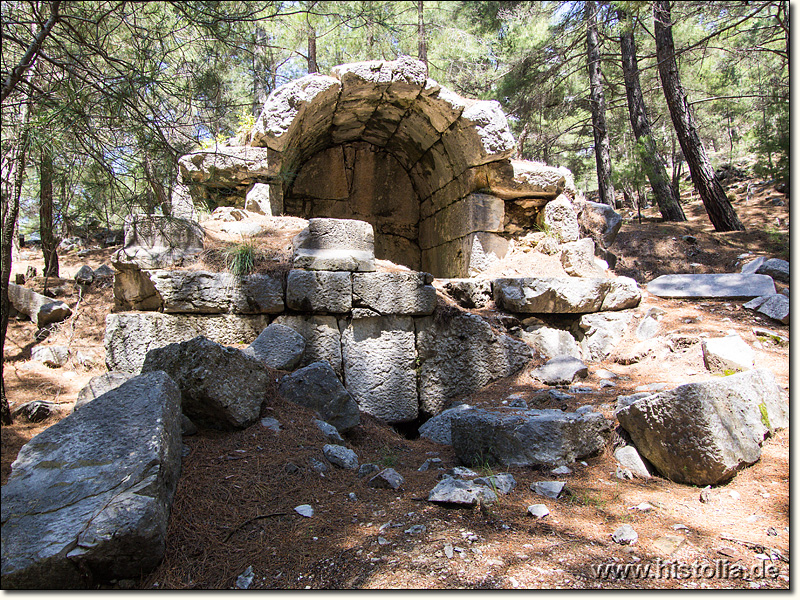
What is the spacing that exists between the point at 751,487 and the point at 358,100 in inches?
239

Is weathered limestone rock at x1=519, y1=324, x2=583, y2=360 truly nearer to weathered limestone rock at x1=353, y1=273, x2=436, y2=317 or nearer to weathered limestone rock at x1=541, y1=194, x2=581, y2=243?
weathered limestone rock at x1=353, y1=273, x2=436, y2=317

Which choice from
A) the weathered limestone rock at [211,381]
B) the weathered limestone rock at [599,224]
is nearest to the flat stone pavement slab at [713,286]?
the weathered limestone rock at [599,224]

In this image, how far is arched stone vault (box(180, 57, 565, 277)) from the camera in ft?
18.6

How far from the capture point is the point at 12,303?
7012 mm

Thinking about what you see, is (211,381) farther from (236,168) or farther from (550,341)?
(550,341)

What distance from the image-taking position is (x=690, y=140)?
28.4 feet

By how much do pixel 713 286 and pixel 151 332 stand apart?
6284 mm

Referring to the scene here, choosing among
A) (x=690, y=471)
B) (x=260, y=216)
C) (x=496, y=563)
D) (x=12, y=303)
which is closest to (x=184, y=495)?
(x=496, y=563)

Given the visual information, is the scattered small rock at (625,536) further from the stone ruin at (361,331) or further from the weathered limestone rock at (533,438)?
the weathered limestone rock at (533,438)

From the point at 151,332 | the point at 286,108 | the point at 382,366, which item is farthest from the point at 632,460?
the point at 286,108

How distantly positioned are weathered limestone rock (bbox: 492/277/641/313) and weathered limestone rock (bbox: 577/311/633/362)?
0.13 metres

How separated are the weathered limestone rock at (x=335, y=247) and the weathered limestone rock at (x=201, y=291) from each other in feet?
1.17

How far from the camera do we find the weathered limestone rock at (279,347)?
3742 mm

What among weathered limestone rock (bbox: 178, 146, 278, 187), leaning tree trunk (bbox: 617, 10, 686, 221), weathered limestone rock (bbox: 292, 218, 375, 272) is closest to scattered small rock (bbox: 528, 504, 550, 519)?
weathered limestone rock (bbox: 292, 218, 375, 272)
